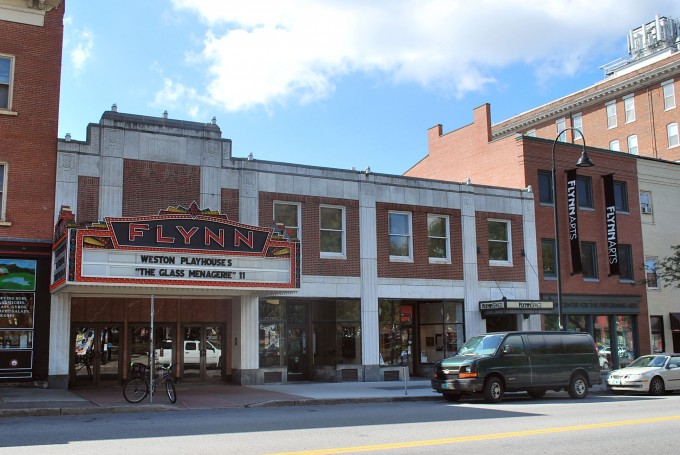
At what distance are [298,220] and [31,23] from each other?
1098 cm

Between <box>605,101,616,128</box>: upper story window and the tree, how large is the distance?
87.1ft

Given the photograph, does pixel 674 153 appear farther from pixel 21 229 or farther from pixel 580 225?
pixel 21 229

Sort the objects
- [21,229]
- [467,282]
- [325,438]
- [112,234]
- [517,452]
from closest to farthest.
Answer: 1. [517,452]
2. [325,438]
3. [112,234]
4. [21,229]
5. [467,282]

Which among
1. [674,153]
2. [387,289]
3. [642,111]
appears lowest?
[387,289]

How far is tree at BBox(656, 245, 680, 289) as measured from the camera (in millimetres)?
32906

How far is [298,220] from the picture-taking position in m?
25.8

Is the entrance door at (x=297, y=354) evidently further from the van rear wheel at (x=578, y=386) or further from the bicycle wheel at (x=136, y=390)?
the van rear wheel at (x=578, y=386)

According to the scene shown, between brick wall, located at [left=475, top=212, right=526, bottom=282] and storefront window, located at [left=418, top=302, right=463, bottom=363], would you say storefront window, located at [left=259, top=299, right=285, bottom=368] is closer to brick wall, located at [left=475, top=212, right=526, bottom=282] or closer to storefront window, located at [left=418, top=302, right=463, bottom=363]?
storefront window, located at [left=418, top=302, right=463, bottom=363]

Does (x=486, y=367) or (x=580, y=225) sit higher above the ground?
(x=580, y=225)

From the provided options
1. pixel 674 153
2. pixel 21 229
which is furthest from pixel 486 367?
pixel 674 153

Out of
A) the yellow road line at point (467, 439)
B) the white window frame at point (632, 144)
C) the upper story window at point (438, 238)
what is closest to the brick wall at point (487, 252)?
the upper story window at point (438, 238)

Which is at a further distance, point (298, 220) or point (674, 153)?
point (674, 153)

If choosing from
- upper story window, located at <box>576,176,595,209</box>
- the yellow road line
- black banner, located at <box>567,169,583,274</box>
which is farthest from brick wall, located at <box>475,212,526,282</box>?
the yellow road line

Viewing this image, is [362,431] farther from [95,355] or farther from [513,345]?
[95,355]
